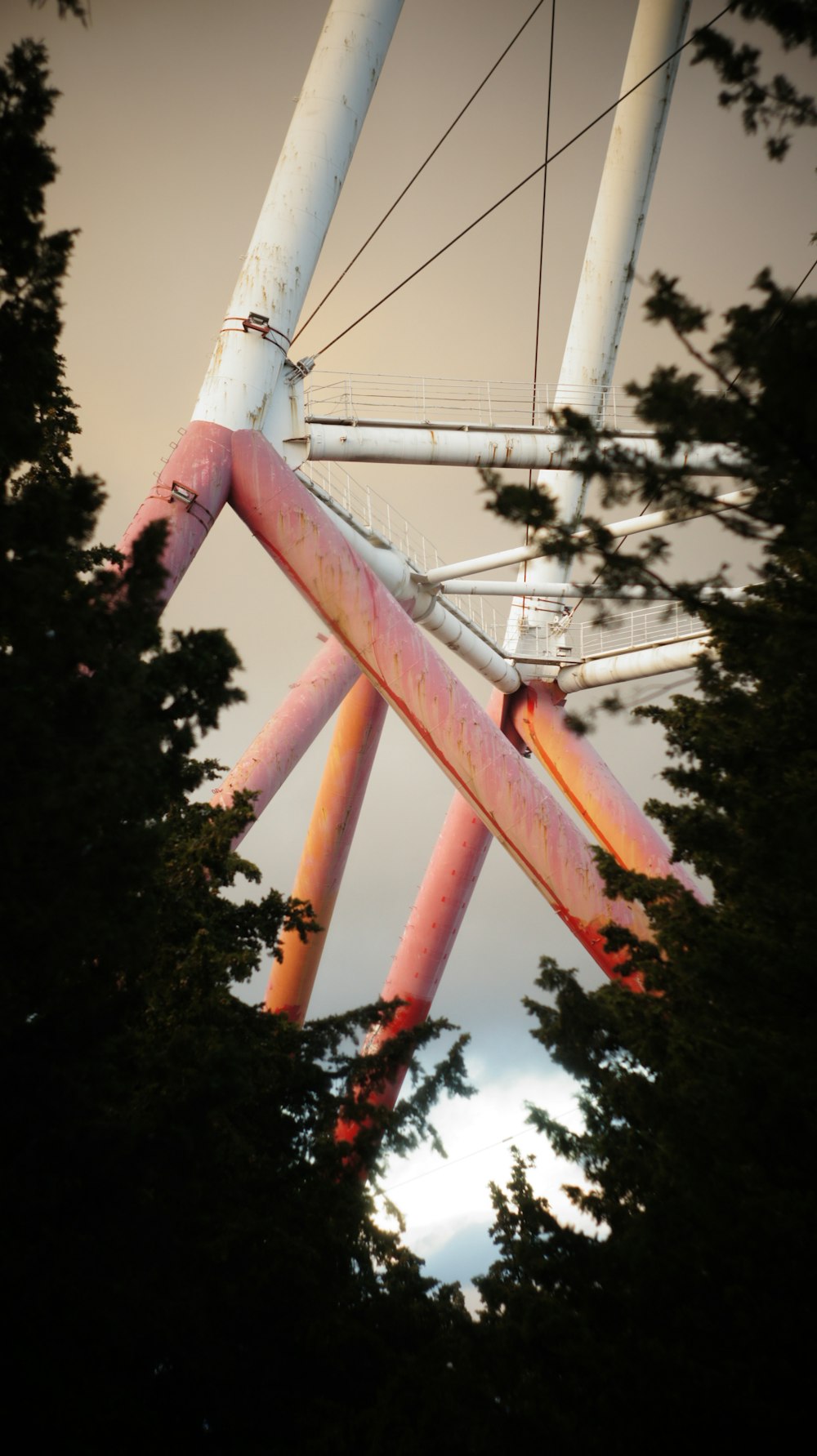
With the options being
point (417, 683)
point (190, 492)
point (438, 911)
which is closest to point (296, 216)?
point (190, 492)

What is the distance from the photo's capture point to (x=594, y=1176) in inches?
421

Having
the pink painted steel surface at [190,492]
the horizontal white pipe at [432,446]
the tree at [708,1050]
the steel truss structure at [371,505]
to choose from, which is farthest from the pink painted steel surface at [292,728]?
the tree at [708,1050]

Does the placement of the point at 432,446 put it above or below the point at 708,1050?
above

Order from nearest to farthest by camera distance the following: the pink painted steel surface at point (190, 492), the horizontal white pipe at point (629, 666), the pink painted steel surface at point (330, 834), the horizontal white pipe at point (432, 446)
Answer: the pink painted steel surface at point (190, 492)
the horizontal white pipe at point (432, 446)
the horizontal white pipe at point (629, 666)
the pink painted steel surface at point (330, 834)

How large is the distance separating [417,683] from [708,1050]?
5351mm

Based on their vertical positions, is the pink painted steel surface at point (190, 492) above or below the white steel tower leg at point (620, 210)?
below

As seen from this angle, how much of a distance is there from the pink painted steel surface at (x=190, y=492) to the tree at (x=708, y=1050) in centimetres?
524

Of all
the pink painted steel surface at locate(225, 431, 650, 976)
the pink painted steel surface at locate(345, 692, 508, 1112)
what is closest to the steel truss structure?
the pink painted steel surface at locate(225, 431, 650, 976)

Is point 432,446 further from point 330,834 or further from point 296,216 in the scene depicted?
point 330,834

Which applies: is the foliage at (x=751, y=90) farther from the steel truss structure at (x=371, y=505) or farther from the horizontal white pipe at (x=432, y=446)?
the horizontal white pipe at (x=432, y=446)

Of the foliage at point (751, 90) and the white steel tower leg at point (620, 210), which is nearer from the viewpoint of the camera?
the foliage at point (751, 90)

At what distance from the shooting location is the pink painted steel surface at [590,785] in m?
16.1

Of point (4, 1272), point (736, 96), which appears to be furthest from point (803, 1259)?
point (736, 96)

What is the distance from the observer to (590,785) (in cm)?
1733
